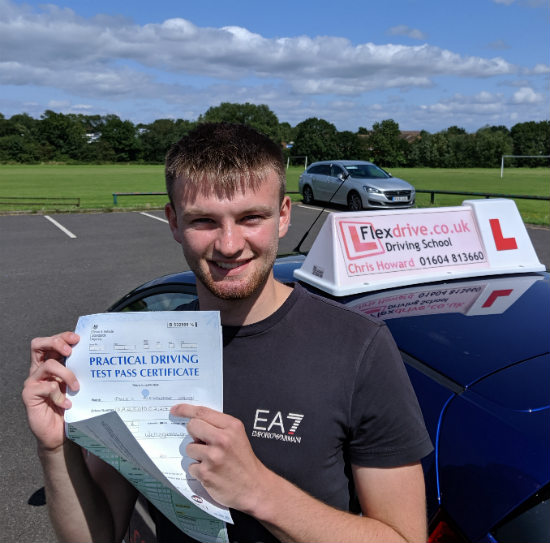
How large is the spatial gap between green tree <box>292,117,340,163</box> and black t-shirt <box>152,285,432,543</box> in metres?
68.3

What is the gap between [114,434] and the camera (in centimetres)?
117

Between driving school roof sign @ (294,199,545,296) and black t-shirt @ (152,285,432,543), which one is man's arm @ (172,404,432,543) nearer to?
black t-shirt @ (152,285,432,543)

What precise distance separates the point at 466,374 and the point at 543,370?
223 millimetres

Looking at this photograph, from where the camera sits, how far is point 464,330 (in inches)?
73.5

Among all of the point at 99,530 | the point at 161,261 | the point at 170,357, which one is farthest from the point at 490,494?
the point at 161,261

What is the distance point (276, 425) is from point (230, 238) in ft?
1.57

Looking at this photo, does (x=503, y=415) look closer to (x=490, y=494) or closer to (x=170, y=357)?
(x=490, y=494)

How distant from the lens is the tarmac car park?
1307 millimetres

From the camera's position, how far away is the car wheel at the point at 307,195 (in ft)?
66.2

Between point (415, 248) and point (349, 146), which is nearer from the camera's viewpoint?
point (415, 248)

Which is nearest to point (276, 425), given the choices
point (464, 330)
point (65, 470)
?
point (65, 470)

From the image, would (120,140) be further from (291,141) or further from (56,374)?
(56,374)

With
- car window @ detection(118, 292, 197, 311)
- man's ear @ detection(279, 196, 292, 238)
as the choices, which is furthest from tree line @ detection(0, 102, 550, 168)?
man's ear @ detection(279, 196, 292, 238)

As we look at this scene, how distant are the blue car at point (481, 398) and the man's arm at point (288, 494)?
0.21 metres
